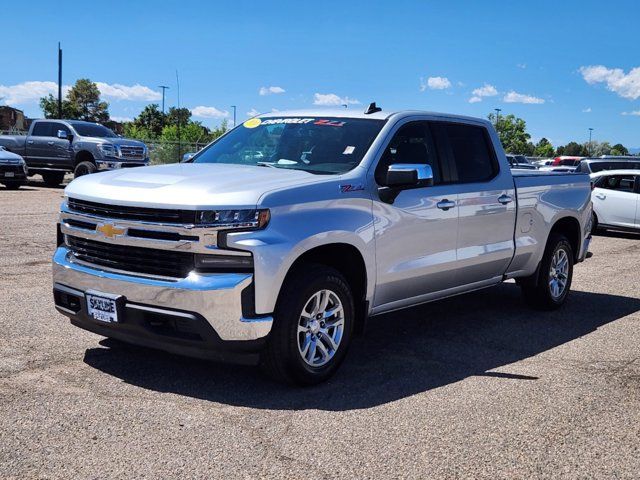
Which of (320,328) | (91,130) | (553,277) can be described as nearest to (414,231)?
(320,328)

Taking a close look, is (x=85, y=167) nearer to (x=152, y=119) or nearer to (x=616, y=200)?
(x=616, y=200)

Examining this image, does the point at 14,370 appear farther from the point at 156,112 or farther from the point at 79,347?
the point at 156,112

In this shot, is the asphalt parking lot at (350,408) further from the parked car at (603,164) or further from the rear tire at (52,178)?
the rear tire at (52,178)

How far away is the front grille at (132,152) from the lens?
Result: 21.6m

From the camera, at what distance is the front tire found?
187 inches

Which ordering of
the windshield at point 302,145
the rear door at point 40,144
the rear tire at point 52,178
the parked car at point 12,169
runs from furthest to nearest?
the rear tire at point 52,178 < the rear door at point 40,144 < the parked car at point 12,169 < the windshield at point 302,145

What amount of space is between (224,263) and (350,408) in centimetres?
119

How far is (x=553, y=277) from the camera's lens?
796 centimetres

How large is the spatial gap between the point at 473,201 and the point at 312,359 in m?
2.31

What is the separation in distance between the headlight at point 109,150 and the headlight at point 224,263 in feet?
58.1

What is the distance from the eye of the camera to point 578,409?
4.79m

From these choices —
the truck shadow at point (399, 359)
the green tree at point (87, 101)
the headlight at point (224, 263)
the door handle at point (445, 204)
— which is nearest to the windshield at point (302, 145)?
the door handle at point (445, 204)

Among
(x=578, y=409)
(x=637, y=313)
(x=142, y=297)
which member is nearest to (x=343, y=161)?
(x=142, y=297)

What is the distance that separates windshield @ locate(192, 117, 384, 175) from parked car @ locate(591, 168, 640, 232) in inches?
470
